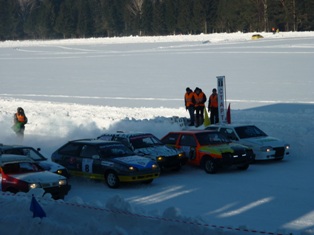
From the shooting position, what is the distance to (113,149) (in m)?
15.9

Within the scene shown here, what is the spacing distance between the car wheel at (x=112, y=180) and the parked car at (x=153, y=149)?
171 centimetres

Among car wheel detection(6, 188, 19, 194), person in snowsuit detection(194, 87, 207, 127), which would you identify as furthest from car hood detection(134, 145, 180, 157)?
person in snowsuit detection(194, 87, 207, 127)

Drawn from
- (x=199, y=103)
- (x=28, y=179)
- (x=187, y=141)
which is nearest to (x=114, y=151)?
(x=187, y=141)

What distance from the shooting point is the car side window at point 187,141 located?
1750 cm

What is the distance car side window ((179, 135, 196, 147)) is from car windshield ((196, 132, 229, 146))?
0.57 ft

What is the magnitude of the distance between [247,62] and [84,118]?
25.9 metres

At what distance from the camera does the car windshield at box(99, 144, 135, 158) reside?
15633 mm

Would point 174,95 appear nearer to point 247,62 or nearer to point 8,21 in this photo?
point 247,62

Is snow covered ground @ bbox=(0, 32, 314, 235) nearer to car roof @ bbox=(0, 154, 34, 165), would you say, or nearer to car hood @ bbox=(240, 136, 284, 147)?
car hood @ bbox=(240, 136, 284, 147)

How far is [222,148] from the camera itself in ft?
54.8

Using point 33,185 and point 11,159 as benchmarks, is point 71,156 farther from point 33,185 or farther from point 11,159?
point 33,185

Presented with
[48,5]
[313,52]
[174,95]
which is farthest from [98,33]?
[174,95]

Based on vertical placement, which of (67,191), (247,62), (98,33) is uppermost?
(98,33)

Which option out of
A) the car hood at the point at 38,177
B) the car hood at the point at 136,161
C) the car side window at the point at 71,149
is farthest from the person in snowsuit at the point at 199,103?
the car hood at the point at 38,177
